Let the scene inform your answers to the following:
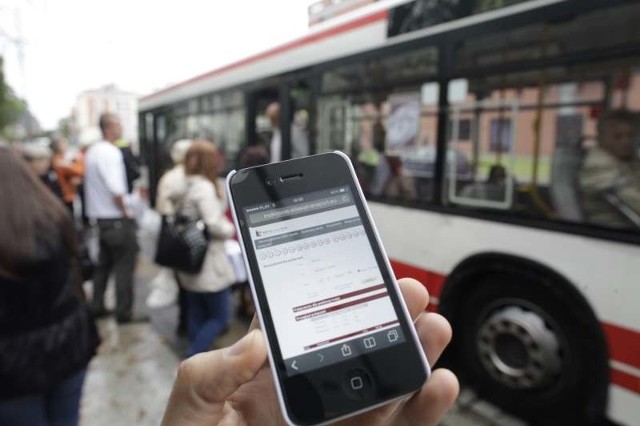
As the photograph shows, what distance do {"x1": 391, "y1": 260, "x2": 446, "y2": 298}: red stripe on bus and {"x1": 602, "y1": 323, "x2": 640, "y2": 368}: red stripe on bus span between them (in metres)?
1.17

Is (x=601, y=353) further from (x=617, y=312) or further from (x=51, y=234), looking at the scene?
(x=51, y=234)

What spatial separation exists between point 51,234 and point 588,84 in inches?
120

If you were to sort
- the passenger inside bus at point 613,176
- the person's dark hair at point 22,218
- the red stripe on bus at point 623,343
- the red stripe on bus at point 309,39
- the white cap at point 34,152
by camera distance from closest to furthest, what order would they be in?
the person's dark hair at point 22,218 < the red stripe on bus at point 623,343 < the passenger inside bus at point 613,176 < the red stripe on bus at point 309,39 < the white cap at point 34,152

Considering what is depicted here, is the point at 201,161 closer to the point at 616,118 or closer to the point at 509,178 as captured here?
the point at 509,178

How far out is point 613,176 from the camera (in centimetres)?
298

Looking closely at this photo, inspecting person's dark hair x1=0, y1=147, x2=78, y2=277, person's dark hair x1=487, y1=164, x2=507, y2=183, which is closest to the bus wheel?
person's dark hair x1=487, y1=164, x2=507, y2=183

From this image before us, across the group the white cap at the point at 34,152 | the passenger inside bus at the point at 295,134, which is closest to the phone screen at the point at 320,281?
the passenger inside bus at the point at 295,134

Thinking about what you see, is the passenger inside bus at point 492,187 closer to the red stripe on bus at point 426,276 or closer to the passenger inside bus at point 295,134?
the red stripe on bus at point 426,276

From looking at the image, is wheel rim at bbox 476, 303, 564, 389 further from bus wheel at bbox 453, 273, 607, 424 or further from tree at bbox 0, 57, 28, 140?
tree at bbox 0, 57, 28, 140

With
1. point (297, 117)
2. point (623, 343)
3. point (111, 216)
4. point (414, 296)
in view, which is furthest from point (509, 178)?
point (111, 216)

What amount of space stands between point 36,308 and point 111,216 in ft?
9.06

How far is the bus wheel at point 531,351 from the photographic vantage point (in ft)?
10.2

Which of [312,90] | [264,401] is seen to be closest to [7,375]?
[264,401]

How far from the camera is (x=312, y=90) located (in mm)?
5211
